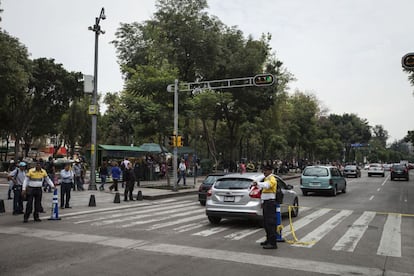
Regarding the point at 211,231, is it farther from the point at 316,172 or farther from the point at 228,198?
the point at 316,172

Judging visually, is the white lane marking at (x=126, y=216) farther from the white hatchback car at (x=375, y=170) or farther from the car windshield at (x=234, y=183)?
the white hatchback car at (x=375, y=170)

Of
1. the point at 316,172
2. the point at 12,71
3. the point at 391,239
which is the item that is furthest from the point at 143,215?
the point at 12,71

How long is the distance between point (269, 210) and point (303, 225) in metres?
3.53

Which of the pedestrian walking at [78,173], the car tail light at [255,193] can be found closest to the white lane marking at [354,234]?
→ the car tail light at [255,193]

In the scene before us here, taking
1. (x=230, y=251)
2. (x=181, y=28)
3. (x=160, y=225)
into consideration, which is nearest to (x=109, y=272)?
(x=230, y=251)

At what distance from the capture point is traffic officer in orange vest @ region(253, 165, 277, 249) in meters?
8.47

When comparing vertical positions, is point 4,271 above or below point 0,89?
below

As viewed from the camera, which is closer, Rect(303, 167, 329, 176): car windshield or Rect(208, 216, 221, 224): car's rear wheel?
Rect(208, 216, 221, 224): car's rear wheel

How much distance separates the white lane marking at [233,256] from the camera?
6841 millimetres

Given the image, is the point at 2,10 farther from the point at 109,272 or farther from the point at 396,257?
the point at 396,257

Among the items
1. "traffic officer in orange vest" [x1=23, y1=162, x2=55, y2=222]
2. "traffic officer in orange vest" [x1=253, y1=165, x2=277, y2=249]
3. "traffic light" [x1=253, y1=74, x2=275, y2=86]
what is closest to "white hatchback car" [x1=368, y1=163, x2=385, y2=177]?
"traffic light" [x1=253, y1=74, x2=275, y2=86]

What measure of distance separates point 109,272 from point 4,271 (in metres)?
1.65

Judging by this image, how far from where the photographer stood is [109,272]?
6441mm

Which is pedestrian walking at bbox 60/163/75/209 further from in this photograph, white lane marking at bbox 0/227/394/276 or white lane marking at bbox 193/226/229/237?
white lane marking at bbox 193/226/229/237
